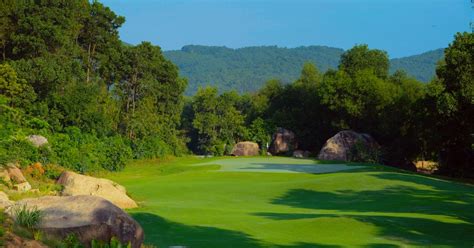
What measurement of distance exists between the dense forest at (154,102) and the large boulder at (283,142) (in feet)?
4.02

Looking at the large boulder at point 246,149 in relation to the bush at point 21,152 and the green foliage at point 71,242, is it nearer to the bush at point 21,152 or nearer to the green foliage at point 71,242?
the bush at point 21,152

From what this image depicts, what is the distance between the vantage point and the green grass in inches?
658

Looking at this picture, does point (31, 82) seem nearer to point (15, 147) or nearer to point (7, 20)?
point (7, 20)

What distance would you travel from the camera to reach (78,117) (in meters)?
56.1

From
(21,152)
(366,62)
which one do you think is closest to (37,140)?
(21,152)

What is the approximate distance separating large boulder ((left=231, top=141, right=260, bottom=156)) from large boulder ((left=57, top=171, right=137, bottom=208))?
170ft

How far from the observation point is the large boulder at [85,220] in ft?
41.1

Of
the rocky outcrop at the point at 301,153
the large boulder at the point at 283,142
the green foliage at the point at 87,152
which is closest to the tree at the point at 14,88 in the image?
the green foliage at the point at 87,152

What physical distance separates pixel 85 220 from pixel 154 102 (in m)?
66.4

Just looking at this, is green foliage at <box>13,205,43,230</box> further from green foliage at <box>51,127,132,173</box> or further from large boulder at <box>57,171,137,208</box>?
green foliage at <box>51,127,132,173</box>

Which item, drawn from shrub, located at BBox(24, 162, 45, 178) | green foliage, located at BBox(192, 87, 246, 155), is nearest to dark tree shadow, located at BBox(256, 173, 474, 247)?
shrub, located at BBox(24, 162, 45, 178)

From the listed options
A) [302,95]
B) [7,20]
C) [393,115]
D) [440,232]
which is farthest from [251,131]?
[440,232]

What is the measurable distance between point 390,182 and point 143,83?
4748 centimetres

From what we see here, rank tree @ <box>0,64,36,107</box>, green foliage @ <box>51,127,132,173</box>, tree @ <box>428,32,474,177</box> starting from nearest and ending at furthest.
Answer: green foliage @ <box>51,127,132,173</box>, tree @ <box>428,32,474,177</box>, tree @ <box>0,64,36,107</box>
